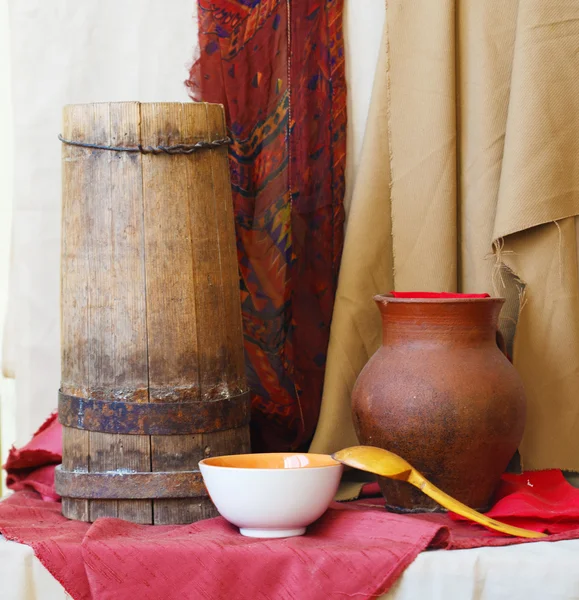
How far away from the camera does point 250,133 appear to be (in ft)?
4.38

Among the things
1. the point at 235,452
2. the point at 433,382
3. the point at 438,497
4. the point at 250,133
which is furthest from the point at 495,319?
the point at 250,133

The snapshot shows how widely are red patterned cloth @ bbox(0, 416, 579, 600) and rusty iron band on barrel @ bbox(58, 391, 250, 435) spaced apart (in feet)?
0.37

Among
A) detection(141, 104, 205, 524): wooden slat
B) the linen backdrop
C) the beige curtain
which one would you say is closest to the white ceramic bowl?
detection(141, 104, 205, 524): wooden slat

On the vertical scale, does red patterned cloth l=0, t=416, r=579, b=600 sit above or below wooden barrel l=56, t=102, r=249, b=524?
below

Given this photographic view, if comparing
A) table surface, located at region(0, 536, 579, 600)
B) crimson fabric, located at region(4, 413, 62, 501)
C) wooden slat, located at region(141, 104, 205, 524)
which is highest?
wooden slat, located at region(141, 104, 205, 524)

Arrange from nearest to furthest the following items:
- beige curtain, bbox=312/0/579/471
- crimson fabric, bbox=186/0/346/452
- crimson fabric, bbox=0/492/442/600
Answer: crimson fabric, bbox=0/492/442/600
beige curtain, bbox=312/0/579/471
crimson fabric, bbox=186/0/346/452

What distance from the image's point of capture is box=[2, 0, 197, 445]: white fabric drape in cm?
137

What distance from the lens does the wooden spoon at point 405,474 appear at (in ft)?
3.11

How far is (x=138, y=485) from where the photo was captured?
1028mm

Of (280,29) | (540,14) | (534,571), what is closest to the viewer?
(534,571)

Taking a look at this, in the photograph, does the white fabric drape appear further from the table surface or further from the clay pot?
the table surface

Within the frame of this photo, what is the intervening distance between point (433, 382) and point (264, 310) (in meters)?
0.40

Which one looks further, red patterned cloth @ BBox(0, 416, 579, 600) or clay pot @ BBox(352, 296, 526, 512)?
clay pot @ BBox(352, 296, 526, 512)

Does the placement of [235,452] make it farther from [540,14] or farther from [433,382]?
[540,14]
